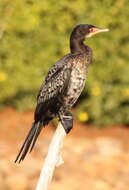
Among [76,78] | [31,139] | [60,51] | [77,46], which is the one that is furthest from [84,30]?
[60,51]

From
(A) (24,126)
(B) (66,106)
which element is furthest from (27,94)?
(B) (66,106)

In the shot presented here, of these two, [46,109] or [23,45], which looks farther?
[23,45]

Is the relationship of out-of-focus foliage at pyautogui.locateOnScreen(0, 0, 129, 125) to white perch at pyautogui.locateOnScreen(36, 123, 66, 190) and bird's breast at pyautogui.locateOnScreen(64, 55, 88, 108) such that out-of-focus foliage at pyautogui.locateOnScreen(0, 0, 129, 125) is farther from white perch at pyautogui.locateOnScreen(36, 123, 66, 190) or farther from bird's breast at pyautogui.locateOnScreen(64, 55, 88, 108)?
white perch at pyautogui.locateOnScreen(36, 123, 66, 190)

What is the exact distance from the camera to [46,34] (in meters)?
13.0

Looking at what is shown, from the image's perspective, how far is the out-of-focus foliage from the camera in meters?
12.8

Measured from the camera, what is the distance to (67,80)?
238 inches

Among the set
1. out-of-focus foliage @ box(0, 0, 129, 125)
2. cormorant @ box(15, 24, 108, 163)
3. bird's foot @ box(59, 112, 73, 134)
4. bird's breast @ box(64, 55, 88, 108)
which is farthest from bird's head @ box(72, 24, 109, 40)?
out-of-focus foliage @ box(0, 0, 129, 125)

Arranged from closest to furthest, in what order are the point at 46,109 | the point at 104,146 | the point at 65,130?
the point at 65,130, the point at 46,109, the point at 104,146

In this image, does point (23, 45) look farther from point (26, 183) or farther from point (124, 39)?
point (26, 183)

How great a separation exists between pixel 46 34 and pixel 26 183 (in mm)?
2930

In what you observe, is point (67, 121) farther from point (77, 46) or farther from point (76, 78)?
point (77, 46)

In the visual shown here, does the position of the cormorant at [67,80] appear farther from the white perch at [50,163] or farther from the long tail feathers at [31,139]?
the white perch at [50,163]

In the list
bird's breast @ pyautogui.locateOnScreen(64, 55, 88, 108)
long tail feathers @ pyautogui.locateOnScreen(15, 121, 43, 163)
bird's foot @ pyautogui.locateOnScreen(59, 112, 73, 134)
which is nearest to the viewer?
long tail feathers @ pyautogui.locateOnScreen(15, 121, 43, 163)

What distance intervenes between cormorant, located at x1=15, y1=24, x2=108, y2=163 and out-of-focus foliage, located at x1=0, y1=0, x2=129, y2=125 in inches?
258
